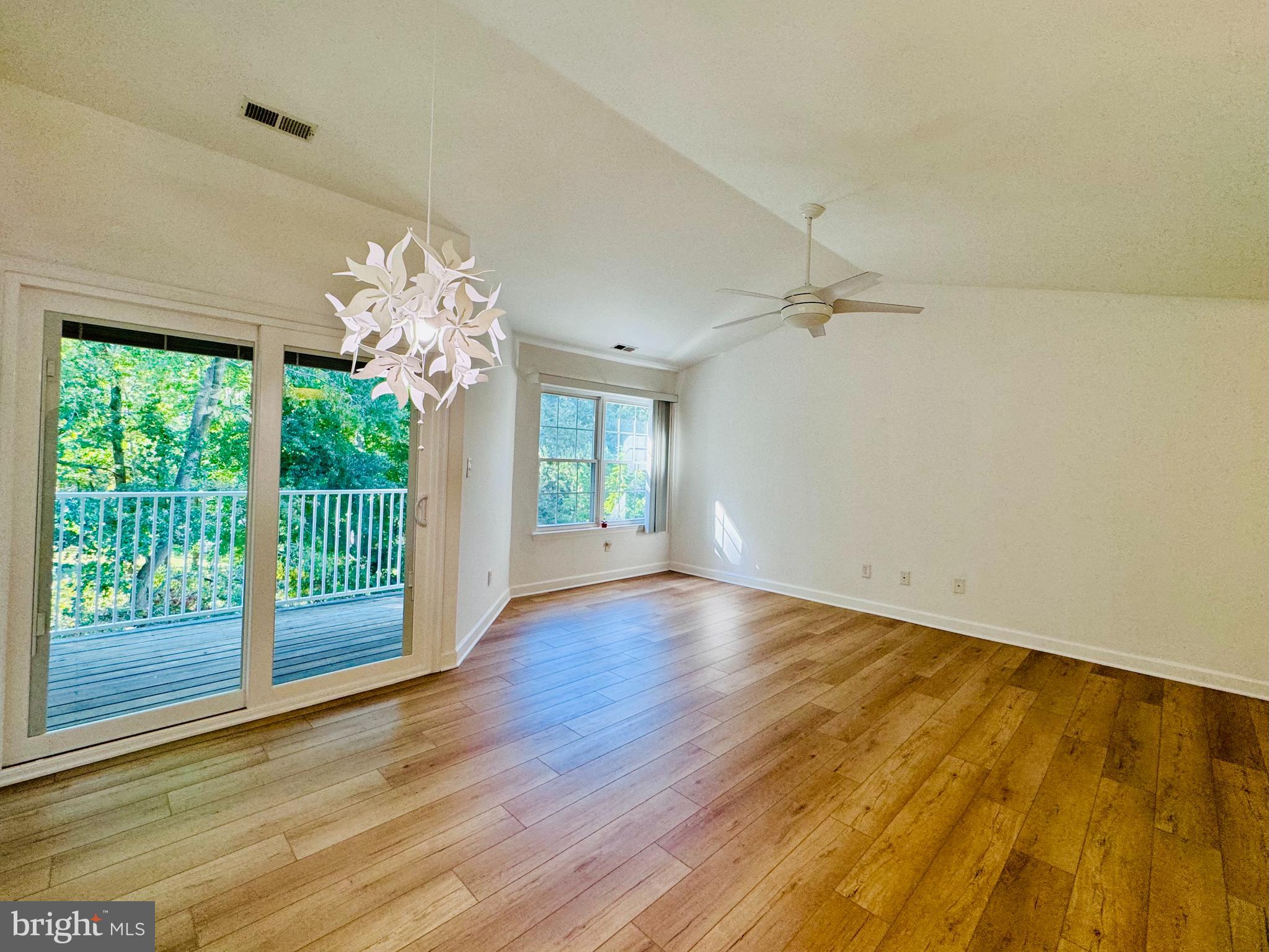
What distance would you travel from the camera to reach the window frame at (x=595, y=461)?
16.7 feet

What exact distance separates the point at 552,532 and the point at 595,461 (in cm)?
95

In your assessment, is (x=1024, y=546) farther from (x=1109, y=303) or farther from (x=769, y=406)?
(x=769, y=406)

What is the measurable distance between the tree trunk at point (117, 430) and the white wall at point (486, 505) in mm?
1513

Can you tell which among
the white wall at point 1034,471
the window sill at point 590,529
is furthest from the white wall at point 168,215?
the white wall at point 1034,471

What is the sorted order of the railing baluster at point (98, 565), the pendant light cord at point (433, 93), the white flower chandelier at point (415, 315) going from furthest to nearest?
the railing baluster at point (98, 565)
the pendant light cord at point (433, 93)
the white flower chandelier at point (415, 315)

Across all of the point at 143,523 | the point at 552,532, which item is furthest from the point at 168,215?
the point at 552,532

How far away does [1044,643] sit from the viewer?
3812mm

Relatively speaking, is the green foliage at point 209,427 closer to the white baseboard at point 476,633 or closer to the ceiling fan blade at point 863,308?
the white baseboard at point 476,633

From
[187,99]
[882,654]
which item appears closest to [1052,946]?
[882,654]

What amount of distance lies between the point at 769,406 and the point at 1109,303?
270cm

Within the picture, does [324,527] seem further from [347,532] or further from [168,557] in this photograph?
[168,557]

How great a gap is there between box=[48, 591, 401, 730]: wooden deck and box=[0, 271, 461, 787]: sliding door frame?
3.5 inches

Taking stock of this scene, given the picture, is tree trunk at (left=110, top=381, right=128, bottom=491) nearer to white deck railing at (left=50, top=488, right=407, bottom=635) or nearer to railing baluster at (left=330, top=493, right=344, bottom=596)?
white deck railing at (left=50, top=488, right=407, bottom=635)

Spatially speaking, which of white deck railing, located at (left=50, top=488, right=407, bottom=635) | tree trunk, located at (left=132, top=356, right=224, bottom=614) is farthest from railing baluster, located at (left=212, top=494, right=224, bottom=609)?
tree trunk, located at (left=132, top=356, right=224, bottom=614)
